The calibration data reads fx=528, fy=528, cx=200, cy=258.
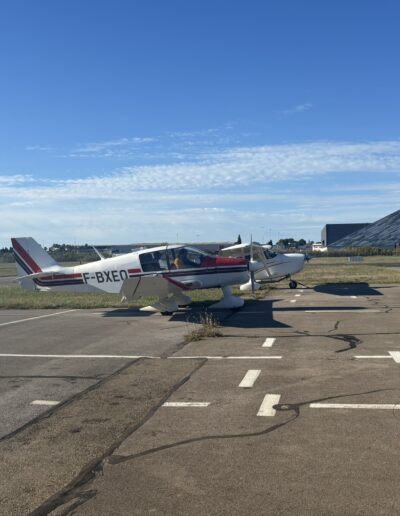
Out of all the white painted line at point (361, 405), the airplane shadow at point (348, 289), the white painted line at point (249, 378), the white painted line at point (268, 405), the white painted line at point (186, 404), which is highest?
the white painted line at point (268, 405)

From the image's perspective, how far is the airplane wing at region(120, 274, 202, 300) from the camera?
1585 cm

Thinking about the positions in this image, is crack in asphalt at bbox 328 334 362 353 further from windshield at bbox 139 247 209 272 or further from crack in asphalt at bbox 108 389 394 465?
windshield at bbox 139 247 209 272

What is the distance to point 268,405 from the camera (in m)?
6.48

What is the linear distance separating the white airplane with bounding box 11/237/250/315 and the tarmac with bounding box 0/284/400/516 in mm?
4890

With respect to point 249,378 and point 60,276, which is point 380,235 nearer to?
point 60,276

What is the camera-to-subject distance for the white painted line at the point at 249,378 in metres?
7.56

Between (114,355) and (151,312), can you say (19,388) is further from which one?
(151,312)

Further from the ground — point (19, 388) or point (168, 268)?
point (168, 268)

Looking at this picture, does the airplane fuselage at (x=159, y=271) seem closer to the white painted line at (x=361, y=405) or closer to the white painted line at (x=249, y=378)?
the white painted line at (x=249, y=378)

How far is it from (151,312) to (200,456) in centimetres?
1326

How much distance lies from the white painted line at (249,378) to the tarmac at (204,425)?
0.10 ft

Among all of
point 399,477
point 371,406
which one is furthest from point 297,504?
point 371,406

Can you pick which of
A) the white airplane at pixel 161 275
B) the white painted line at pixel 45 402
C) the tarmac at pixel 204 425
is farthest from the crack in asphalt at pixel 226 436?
the white airplane at pixel 161 275

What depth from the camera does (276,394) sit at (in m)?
6.97
